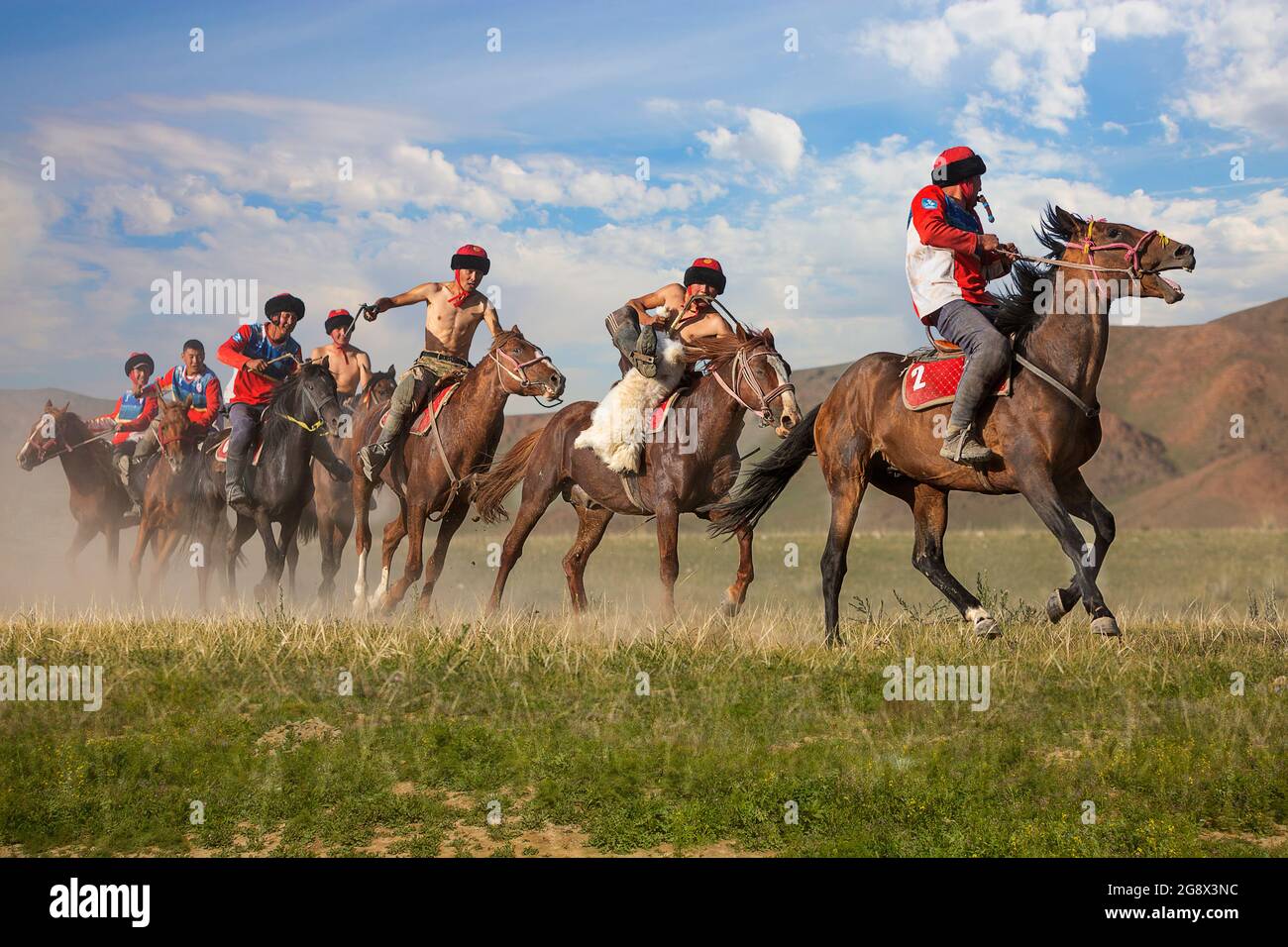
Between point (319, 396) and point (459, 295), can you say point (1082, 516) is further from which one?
point (319, 396)

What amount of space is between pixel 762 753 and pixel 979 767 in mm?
1384

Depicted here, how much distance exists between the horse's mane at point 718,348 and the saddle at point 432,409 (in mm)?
2920

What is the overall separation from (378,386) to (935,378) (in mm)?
8851

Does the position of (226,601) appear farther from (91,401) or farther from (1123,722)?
(91,401)

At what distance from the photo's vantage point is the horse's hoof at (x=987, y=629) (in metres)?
11.1

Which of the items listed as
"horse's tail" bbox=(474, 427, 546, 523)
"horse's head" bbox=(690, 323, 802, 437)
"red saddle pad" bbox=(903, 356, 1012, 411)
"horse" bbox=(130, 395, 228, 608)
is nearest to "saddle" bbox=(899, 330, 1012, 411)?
"red saddle pad" bbox=(903, 356, 1012, 411)

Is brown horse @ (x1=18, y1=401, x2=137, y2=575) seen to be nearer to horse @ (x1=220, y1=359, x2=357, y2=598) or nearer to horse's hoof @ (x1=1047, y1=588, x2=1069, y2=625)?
horse @ (x1=220, y1=359, x2=357, y2=598)

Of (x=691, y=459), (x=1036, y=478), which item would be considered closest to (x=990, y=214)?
(x=1036, y=478)

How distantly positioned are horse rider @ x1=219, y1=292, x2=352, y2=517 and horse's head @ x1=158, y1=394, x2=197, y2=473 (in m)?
1.36

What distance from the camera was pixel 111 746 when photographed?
9.25 metres

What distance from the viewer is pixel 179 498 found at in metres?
18.0

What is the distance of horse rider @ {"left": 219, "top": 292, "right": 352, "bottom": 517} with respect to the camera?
53.5 ft
